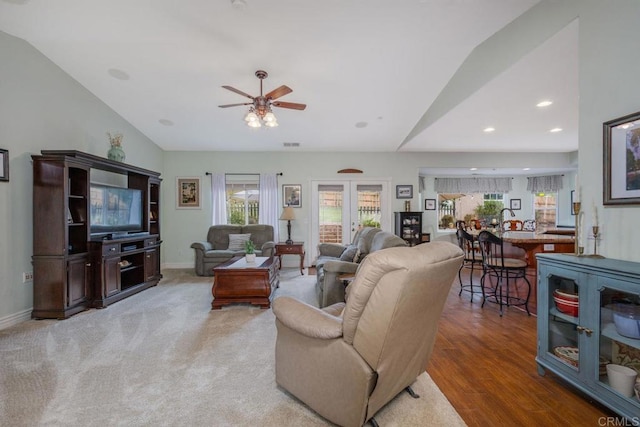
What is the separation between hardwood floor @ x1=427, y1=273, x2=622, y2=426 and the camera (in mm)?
1687

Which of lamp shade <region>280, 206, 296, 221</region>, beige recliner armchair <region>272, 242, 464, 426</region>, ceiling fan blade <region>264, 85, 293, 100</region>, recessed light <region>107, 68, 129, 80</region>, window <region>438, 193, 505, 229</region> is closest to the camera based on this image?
beige recliner armchair <region>272, 242, 464, 426</region>

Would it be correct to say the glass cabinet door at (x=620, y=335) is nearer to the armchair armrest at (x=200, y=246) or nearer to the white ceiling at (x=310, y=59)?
the white ceiling at (x=310, y=59)

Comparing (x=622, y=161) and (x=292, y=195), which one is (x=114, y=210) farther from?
(x=622, y=161)

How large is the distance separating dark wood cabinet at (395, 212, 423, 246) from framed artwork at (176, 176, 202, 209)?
15.4ft

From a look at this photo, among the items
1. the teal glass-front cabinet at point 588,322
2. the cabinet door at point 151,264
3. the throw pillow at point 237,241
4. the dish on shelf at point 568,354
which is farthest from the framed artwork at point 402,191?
the cabinet door at point 151,264

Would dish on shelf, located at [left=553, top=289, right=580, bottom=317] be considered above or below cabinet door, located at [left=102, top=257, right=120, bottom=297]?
above

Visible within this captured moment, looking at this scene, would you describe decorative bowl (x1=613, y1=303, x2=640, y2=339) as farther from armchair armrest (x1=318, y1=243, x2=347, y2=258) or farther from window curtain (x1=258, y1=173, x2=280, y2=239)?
window curtain (x1=258, y1=173, x2=280, y2=239)

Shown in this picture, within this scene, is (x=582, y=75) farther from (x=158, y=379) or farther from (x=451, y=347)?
(x=158, y=379)

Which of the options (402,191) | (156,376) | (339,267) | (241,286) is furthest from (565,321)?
(402,191)

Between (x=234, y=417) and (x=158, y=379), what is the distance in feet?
2.58

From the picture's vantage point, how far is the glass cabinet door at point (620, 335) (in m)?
1.52

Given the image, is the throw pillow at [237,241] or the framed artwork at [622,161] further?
the throw pillow at [237,241]

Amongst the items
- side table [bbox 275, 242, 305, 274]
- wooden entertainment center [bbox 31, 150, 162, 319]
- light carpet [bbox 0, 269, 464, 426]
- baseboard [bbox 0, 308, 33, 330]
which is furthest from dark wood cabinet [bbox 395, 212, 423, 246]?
baseboard [bbox 0, 308, 33, 330]

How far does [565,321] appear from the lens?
1.95m
